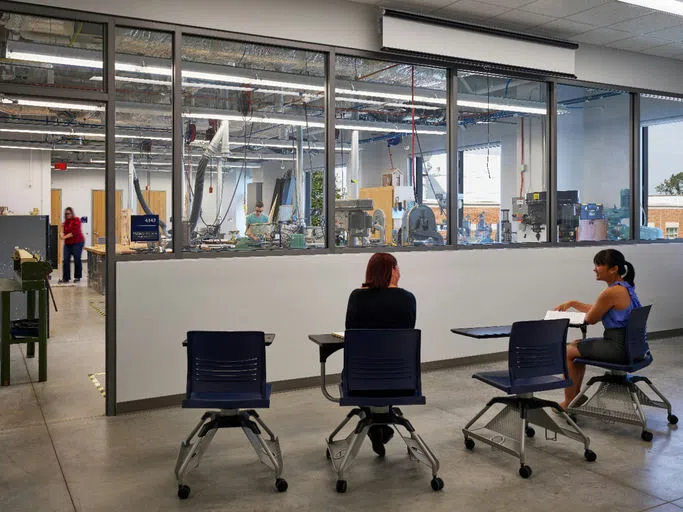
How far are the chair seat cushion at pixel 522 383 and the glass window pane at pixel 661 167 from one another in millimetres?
4634

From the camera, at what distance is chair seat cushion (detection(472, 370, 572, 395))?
11.7ft

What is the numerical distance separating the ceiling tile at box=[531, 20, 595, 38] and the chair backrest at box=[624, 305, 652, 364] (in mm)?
3123

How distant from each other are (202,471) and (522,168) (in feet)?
16.7

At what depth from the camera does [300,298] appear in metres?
5.20

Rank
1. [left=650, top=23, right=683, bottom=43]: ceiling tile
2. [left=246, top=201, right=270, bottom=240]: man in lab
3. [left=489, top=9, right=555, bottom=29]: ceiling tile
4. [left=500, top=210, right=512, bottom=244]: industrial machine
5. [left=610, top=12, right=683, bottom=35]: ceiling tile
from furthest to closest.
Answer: [left=500, top=210, right=512, bottom=244]: industrial machine
[left=650, top=23, right=683, bottom=43]: ceiling tile
[left=610, top=12, right=683, bottom=35]: ceiling tile
[left=489, top=9, right=555, bottom=29]: ceiling tile
[left=246, top=201, right=270, bottom=240]: man in lab

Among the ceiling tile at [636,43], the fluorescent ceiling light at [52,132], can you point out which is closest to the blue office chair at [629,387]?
the ceiling tile at [636,43]

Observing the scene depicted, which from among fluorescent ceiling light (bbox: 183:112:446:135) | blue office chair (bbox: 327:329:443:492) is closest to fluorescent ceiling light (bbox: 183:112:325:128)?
fluorescent ceiling light (bbox: 183:112:446:135)

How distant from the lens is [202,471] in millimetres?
3457

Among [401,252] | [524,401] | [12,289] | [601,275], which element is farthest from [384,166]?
[12,289]

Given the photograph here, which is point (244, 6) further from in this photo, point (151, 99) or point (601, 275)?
point (601, 275)

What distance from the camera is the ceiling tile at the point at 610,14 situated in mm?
5547

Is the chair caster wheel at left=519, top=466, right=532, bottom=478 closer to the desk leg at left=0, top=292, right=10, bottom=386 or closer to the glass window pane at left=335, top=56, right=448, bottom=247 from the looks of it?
the glass window pane at left=335, top=56, right=448, bottom=247

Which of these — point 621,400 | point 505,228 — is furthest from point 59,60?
point 621,400

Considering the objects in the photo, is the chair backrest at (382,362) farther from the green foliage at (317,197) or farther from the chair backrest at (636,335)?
the green foliage at (317,197)
